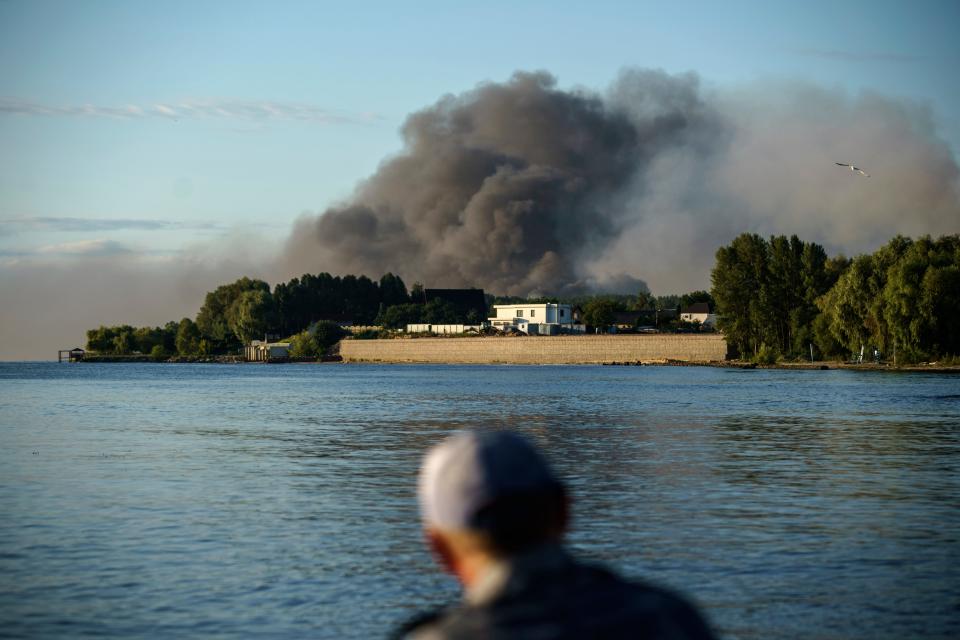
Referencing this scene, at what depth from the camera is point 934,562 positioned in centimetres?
1559

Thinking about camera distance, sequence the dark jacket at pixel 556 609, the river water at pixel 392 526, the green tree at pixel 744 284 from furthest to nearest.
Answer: the green tree at pixel 744 284 → the river water at pixel 392 526 → the dark jacket at pixel 556 609

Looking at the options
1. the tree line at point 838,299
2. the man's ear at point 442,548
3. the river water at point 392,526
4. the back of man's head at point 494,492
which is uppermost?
the tree line at point 838,299

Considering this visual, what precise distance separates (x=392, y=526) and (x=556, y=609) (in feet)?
53.7

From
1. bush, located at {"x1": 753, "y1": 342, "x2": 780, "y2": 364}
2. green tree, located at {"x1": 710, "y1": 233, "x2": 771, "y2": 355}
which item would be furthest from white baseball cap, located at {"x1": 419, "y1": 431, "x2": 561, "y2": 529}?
bush, located at {"x1": 753, "y1": 342, "x2": 780, "y2": 364}

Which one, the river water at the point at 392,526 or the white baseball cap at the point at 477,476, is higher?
the white baseball cap at the point at 477,476

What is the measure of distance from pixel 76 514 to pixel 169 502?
2063 mm

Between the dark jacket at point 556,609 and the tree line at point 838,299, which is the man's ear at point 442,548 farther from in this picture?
the tree line at point 838,299

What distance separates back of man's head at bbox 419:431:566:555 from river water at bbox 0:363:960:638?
9720 millimetres

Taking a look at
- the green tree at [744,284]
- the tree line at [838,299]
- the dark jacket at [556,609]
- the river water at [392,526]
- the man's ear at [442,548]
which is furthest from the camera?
the green tree at [744,284]

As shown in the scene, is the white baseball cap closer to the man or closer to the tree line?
the man

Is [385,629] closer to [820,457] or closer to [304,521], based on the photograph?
[304,521]

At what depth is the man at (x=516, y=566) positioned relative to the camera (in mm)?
2600

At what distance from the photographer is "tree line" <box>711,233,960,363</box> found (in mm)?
105000

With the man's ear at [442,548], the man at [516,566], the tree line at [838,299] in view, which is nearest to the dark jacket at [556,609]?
the man at [516,566]
